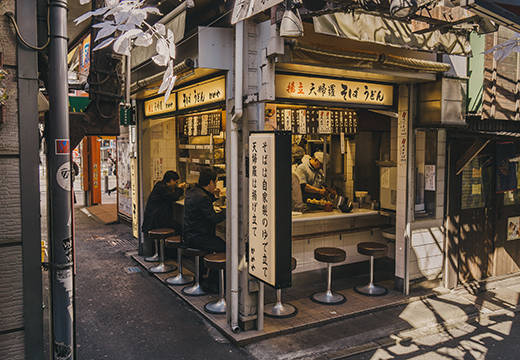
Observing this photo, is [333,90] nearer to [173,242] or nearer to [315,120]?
[315,120]

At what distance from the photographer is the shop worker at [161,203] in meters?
10.5

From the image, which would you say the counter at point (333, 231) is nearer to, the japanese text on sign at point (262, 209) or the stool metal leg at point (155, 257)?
the stool metal leg at point (155, 257)

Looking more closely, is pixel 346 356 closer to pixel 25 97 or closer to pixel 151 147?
pixel 25 97

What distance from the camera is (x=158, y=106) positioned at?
1070cm

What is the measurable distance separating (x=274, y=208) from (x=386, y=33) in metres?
3.50

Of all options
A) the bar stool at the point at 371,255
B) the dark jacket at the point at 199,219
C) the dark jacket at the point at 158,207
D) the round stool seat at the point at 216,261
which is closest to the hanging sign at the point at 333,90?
the dark jacket at the point at 199,219

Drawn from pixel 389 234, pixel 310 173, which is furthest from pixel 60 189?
pixel 310 173

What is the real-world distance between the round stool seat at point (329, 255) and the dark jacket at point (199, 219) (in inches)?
77.1

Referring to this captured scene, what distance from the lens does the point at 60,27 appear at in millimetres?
3535

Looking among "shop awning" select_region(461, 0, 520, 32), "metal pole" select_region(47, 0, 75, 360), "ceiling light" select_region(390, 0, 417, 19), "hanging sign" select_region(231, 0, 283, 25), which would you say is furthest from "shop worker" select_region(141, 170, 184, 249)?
"shop awning" select_region(461, 0, 520, 32)

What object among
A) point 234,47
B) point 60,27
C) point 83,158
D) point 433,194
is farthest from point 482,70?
point 83,158

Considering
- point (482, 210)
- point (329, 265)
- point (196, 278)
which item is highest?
point (482, 210)

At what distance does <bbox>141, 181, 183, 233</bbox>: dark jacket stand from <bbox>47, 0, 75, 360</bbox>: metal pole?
22.5ft

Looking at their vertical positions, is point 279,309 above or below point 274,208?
below
